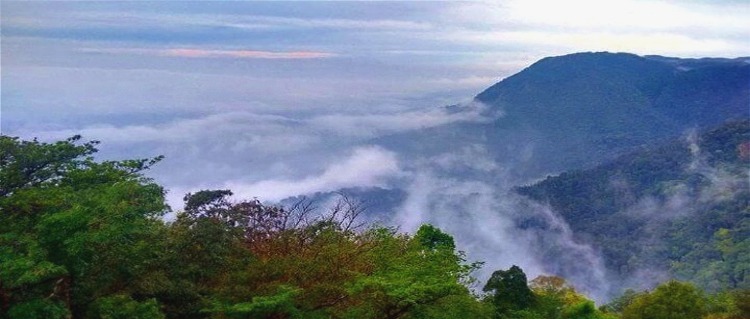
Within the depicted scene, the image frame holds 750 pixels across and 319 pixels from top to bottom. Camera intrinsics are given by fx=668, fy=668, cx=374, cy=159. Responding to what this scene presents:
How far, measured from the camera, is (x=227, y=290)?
48.9ft

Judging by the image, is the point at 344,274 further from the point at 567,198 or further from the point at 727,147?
the point at 727,147

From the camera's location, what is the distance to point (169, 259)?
50.5 ft

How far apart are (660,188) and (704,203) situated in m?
14.4

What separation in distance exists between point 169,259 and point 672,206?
120m

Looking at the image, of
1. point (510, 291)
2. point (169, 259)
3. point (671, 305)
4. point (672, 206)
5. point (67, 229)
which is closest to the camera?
point (67, 229)

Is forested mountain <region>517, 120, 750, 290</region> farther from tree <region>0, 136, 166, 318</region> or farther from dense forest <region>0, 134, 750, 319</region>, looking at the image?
tree <region>0, 136, 166, 318</region>

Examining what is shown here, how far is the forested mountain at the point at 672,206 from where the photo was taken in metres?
93.2

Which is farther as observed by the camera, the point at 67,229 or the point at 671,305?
the point at 671,305

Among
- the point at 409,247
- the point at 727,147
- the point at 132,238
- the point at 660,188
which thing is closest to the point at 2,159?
the point at 132,238

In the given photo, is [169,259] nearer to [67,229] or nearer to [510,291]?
[67,229]

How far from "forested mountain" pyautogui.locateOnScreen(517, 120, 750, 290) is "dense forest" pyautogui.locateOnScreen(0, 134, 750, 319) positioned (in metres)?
71.2

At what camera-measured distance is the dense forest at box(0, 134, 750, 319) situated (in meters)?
12.7

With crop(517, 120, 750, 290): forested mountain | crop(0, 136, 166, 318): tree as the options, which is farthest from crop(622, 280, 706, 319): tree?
crop(517, 120, 750, 290): forested mountain

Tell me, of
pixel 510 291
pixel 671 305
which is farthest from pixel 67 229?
pixel 671 305
